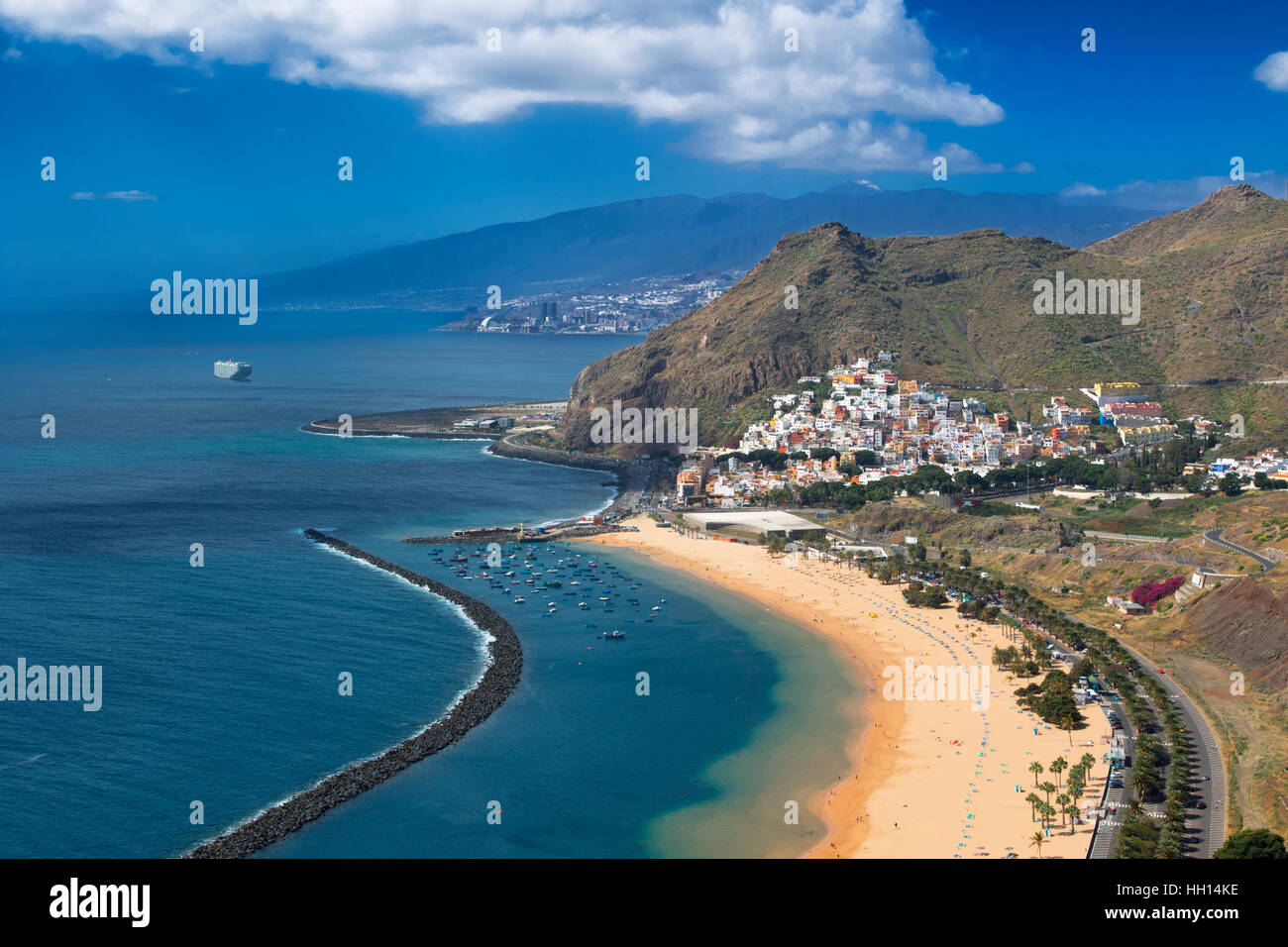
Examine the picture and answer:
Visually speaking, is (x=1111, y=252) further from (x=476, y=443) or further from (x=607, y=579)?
(x=607, y=579)

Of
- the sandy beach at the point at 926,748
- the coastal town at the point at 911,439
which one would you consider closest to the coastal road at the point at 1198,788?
the sandy beach at the point at 926,748

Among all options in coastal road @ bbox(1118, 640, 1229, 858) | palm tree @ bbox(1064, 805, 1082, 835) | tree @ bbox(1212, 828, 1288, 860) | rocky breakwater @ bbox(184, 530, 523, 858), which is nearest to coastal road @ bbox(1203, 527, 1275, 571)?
coastal road @ bbox(1118, 640, 1229, 858)

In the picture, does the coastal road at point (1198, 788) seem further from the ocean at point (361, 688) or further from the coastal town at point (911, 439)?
the coastal town at point (911, 439)

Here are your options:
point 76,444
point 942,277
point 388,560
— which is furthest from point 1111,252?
point 76,444

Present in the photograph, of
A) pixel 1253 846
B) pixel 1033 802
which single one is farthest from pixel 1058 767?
pixel 1253 846

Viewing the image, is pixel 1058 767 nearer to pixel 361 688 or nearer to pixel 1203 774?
pixel 1203 774

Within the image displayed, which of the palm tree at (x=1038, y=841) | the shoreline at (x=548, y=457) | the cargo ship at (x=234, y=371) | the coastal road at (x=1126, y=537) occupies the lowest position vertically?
the palm tree at (x=1038, y=841)
